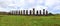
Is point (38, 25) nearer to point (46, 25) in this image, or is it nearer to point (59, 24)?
point (46, 25)

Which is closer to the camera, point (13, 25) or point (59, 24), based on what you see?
point (13, 25)

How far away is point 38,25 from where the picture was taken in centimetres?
2375

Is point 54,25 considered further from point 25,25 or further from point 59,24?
point 25,25

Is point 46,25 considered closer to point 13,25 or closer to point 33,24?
point 33,24

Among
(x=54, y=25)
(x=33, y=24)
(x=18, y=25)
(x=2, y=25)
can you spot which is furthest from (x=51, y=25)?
(x=2, y=25)

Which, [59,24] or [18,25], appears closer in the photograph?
[18,25]

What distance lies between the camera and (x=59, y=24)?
82.6 ft

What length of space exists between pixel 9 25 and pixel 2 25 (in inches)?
34.4

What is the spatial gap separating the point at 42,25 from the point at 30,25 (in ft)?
4.45

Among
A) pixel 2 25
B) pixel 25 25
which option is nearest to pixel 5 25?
pixel 2 25

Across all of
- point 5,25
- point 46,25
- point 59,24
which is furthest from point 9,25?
point 59,24

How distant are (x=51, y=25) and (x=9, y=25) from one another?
15.6ft

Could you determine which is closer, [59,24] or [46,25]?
[46,25]

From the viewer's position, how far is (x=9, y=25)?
2355 cm
